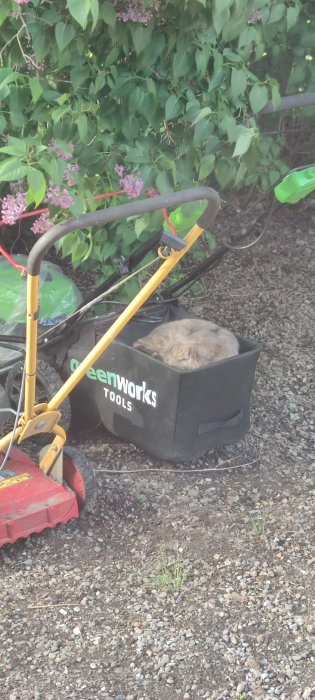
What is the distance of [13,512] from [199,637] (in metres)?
0.64

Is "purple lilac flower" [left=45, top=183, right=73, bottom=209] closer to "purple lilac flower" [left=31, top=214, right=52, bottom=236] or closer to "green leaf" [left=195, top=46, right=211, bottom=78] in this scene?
"purple lilac flower" [left=31, top=214, right=52, bottom=236]

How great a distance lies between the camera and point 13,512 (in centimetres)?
267

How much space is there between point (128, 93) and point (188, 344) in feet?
2.73

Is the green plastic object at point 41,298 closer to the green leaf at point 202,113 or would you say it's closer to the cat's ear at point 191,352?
the cat's ear at point 191,352

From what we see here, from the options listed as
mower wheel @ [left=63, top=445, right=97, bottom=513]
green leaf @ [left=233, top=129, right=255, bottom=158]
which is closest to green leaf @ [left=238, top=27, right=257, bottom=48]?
green leaf @ [left=233, top=129, right=255, bottom=158]

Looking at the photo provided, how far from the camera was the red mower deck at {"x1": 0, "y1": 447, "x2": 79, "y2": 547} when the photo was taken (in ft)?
8.69

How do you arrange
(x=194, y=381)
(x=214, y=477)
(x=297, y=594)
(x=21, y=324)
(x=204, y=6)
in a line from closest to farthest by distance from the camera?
1. (x=204, y=6)
2. (x=297, y=594)
3. (x=194, y=381)
4. (x=214, y=477)
5. (x=21, y=324)

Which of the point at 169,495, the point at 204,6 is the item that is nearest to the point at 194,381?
the point at 169,495

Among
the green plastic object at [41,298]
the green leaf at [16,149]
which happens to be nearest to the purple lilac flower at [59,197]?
the green leaf at [16,149]

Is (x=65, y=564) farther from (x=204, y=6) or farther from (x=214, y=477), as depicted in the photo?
(x=204, y=6)

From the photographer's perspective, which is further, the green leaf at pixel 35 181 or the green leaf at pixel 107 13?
the green leaf at pixel 107 13

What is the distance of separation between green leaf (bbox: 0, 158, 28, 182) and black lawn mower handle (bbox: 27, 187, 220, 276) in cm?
14

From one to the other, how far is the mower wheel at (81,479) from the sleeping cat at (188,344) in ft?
1.47

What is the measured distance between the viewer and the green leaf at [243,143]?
250cm
